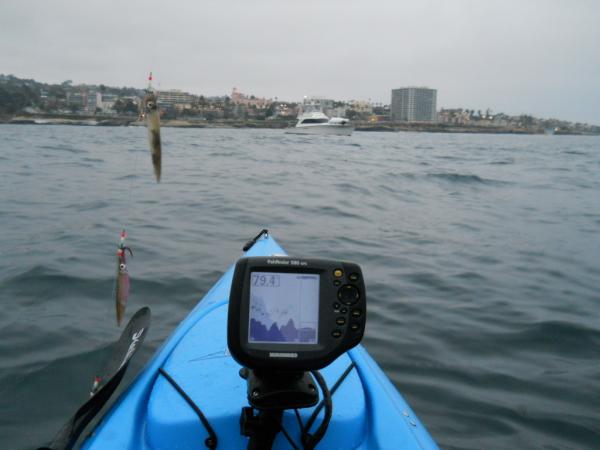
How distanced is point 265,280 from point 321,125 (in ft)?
213

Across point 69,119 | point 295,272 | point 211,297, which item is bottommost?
point 211,297

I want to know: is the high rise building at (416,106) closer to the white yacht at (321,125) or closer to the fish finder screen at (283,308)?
the white yacht at (321,125)

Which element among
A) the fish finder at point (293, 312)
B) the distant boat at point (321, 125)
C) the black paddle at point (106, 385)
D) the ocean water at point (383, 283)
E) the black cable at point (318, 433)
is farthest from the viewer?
the distant boat at point (321, 125)

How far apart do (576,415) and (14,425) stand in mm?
3558

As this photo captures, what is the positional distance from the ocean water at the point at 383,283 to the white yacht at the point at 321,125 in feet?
171

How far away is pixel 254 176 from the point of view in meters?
16.8

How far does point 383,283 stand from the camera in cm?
612

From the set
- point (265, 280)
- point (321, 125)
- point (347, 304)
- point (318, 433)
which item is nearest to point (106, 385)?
point (318, 433)

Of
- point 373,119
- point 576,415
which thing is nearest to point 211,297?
point 576,415

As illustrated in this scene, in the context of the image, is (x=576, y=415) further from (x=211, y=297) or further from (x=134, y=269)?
(x=134, y=269)

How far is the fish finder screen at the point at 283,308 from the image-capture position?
1558 millimetres

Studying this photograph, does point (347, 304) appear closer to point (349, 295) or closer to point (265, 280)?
point (349, 295)

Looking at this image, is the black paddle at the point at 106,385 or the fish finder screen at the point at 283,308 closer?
the fish finder screen at the point at 283,308

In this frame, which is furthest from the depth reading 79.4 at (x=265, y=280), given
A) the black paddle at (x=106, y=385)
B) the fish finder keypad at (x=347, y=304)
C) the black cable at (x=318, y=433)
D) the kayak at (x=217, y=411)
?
the black paddle at (x=106, y=385)
